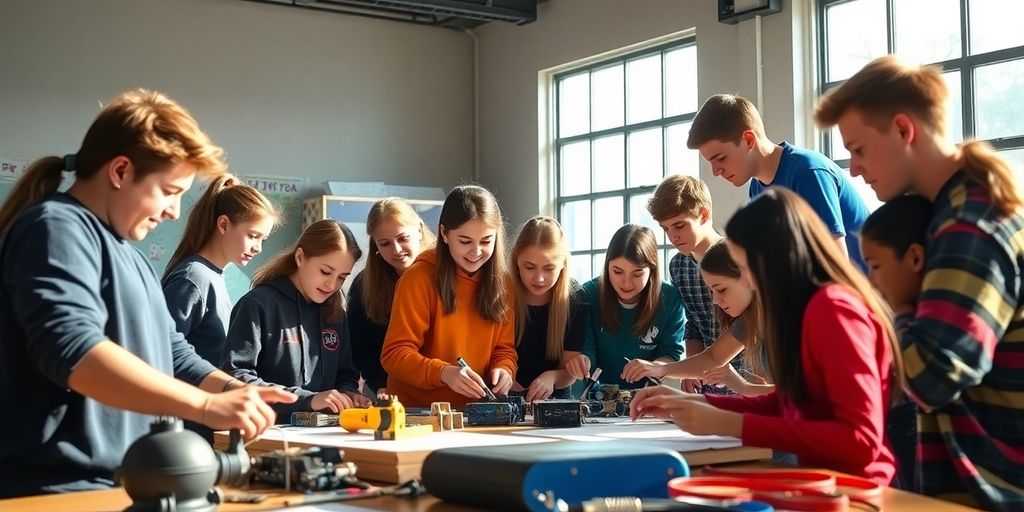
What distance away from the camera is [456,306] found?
3.11 meters

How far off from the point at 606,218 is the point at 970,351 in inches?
220

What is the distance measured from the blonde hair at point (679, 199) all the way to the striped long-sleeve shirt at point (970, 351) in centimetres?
196

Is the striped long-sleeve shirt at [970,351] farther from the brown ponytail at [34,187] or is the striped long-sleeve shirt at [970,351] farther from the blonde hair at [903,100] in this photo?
the brown ponytail at [34,187]

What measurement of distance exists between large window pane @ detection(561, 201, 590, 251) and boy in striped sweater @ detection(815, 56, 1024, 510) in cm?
545

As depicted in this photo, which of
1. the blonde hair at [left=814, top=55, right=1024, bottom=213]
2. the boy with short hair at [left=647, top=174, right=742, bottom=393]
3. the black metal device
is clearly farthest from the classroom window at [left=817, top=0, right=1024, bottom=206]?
the black metal device

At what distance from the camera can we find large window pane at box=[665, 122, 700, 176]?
6.40 metres

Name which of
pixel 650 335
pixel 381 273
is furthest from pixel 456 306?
pixel 650 335

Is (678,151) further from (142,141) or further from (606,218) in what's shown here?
(142,141)

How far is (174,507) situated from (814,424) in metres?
0.91

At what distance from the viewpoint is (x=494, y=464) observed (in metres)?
1.28

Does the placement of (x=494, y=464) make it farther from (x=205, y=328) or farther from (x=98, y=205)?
(x=205, y=328)

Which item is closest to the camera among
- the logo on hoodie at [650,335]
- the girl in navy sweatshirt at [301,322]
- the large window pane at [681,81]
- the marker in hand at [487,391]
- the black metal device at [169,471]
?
the black metal device at [169,471]

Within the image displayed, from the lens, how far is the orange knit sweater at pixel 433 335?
3.01 meters

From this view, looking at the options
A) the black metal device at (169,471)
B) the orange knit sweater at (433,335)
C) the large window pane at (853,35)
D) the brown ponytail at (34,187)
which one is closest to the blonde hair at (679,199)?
the orange knit sweater at (433,335)
